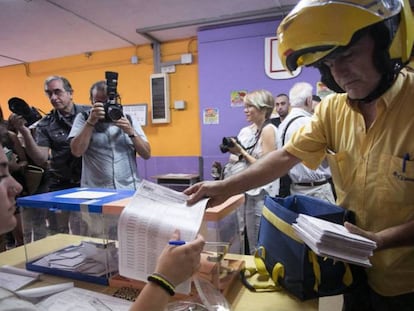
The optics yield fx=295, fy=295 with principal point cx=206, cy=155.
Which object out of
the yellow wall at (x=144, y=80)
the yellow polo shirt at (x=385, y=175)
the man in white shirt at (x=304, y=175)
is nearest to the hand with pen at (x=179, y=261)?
the yellow polo shirt at (x=385, y=175)

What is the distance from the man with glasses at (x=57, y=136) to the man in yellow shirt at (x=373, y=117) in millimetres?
1575

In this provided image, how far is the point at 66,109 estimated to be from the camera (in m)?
2.19

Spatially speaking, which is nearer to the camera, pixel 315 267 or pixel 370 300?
pixel 315 267

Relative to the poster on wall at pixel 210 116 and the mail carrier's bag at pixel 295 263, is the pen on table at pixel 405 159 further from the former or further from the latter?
the poster on wall at pixel 210 116

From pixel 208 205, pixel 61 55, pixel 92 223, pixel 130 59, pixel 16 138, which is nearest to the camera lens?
pixel 208 205

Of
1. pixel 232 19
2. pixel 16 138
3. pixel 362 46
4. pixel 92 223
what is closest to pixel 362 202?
pixel 362 46

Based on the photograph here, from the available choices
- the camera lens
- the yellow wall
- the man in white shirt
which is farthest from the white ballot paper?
the yellow wall

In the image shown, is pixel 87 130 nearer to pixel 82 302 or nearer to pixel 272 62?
pixel 82 302

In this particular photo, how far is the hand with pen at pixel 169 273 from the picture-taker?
23.4 inches

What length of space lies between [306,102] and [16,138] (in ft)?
7.31

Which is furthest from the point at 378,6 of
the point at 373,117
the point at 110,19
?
the point at 110,19

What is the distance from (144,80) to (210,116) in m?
1.18

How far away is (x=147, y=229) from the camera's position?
79 cm

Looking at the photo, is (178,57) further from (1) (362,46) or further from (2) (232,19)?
(1) (362,46)
